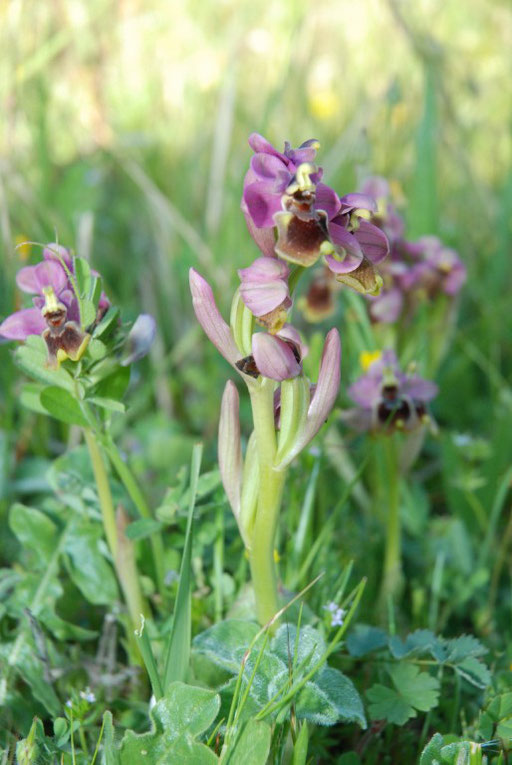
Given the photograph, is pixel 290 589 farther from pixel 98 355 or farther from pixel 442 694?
pixel 98 355

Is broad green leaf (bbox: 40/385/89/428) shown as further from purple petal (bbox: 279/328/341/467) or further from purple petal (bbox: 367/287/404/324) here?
purple petal (bbox: 367/287/404/324)

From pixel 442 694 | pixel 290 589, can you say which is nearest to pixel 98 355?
pixel 290 589

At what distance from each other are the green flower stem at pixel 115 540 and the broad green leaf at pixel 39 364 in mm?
96

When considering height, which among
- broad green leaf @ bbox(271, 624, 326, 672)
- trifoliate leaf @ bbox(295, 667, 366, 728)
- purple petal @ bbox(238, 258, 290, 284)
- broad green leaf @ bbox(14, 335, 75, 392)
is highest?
purple petal @ bbox(238, 258, 290, 284)

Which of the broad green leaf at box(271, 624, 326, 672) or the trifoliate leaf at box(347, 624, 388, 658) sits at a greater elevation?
the broad green leaf at box(271, 624, 326, 672)

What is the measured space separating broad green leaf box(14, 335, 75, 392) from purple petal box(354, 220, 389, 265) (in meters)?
0.51

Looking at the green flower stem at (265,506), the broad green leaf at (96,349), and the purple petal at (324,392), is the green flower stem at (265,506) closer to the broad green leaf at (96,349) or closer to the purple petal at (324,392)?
the purple petal at (324,392)

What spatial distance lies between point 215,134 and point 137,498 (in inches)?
90.9

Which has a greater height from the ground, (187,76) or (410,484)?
(187,76)

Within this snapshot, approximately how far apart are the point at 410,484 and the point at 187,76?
2.36 metres

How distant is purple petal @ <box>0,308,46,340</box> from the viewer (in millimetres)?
1233

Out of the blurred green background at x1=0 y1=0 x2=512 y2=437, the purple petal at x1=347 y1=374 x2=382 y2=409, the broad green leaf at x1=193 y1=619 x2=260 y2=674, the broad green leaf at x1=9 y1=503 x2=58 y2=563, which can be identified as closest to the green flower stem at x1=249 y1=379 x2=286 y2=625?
the broad green leaf at x1=193 y1=619 x2=260 y2=674

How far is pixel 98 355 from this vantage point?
120 cm

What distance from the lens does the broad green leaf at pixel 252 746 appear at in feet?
3.23
